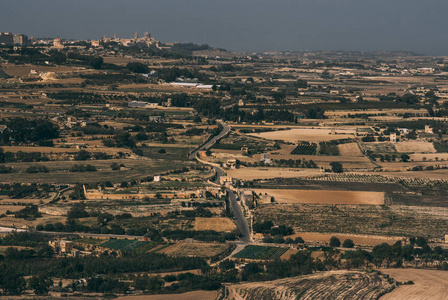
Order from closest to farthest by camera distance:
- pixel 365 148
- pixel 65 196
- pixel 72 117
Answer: pixel 65 196
pixel 365 148
pixel 72 117

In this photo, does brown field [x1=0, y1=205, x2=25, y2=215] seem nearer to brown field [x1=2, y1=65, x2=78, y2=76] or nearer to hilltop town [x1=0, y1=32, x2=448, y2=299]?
hilltop town [x1=0, y1=32, x2=448, y2=299]

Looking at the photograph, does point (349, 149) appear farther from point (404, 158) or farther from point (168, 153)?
point (168, 153)

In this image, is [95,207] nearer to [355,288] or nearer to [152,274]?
[152,274]

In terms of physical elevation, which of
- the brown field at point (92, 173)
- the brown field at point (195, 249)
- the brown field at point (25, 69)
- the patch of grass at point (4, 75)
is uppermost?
the brown field at point (25, 69)

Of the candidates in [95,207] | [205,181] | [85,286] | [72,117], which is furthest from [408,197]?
[72,117]

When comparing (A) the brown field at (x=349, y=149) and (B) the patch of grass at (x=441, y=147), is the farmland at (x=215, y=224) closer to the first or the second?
(A) the brown field at (x=349, y=149)

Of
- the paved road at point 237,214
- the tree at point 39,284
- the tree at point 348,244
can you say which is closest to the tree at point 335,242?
the tree at point 348,244

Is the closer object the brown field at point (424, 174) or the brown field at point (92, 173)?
the brown field at point (92, 173)
